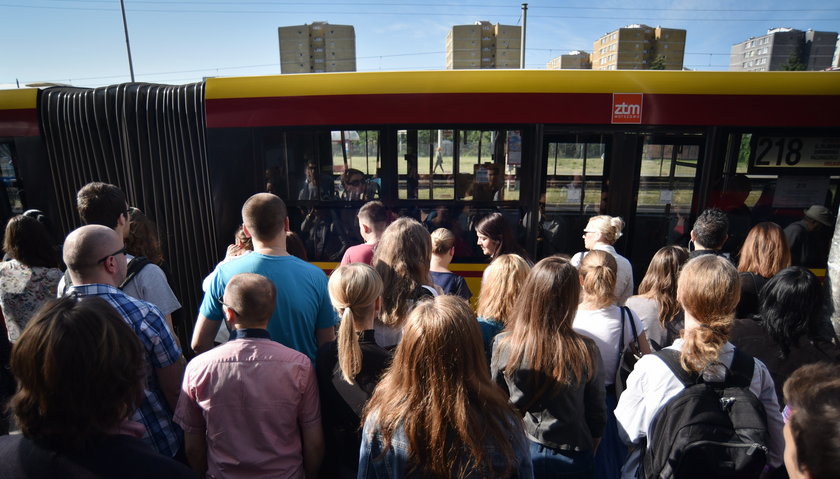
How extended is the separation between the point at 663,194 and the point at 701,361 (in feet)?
9.63

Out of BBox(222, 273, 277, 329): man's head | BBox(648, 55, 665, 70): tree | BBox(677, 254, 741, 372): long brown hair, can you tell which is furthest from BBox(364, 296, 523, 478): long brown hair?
BBox(648, 55, 665, 70): tree

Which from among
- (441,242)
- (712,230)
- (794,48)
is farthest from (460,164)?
(794,48)

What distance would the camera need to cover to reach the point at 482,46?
104ft

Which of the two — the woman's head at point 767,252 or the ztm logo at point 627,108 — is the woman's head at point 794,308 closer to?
the woman's head at point 767,252

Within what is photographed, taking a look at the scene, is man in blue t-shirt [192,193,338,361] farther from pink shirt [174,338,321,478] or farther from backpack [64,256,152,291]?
pink shirt [174,338,321,478]

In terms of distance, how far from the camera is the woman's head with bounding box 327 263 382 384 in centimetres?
185

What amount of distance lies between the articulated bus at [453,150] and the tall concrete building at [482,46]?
85.6ft

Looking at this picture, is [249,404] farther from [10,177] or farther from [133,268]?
[10,177]

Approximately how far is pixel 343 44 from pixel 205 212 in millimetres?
41318

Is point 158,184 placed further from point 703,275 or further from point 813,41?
point 813,41

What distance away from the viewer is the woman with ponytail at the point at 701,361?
184 centimetres

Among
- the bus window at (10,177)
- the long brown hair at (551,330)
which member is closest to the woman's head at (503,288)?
the long brown hair at (551,330)

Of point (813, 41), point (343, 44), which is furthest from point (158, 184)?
point (813, 41)

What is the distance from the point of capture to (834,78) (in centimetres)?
399
